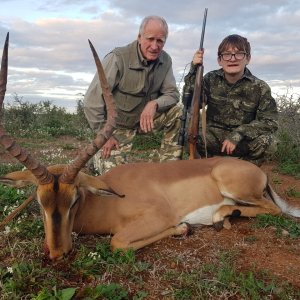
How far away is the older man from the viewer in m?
6.66

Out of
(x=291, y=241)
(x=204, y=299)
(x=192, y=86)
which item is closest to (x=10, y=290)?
(x=204, y=299)

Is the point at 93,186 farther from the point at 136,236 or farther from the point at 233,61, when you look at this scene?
the point at 233,61

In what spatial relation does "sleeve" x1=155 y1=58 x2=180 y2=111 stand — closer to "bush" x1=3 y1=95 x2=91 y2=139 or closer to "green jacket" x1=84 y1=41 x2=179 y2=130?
"green jacket" x1=84 y1=41 x2=179 y2=130

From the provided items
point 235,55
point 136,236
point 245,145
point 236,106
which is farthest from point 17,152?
point 236,106

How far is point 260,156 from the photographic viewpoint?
7.23 metres

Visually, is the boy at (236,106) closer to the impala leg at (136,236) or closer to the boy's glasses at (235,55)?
the boy's glasses at (235,55)

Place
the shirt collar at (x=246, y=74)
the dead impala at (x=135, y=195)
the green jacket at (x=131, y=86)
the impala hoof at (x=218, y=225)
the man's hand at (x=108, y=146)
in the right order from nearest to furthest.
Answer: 1. the dead impala at (x=135, y=195)
2. the impala hoof at (x=218, y=225)
3. the man's hand at (x=108, y=146)
4. the green jacket at (x=131, y=86)
5. the shirt collar at (x=246, y=74)

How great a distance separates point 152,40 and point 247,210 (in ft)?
9.46

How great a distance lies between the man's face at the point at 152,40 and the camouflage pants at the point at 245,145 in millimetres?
1611

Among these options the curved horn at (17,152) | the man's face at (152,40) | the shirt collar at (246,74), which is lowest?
the curved horn at (17,152)

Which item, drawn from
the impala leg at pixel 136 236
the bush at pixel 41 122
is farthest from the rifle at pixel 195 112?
the bush at pixel 41 122

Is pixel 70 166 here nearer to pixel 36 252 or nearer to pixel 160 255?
pixel 36 252

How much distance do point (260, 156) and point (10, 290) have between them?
4.92 meters

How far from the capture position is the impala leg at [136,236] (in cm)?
430
